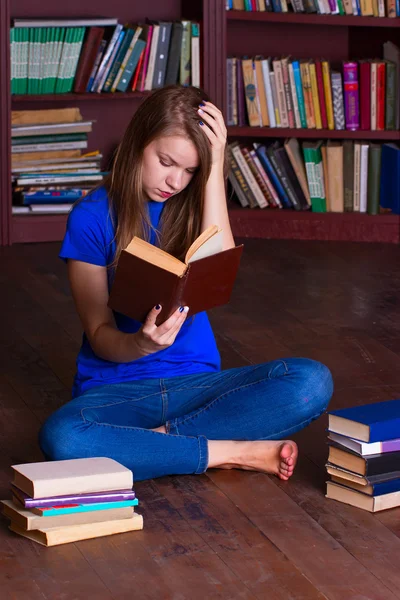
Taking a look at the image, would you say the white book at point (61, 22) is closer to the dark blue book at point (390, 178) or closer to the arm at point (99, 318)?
the dark blue book at point (390, 178)

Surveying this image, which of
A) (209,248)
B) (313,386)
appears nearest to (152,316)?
(209,248)

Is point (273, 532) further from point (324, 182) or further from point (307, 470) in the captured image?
point (324, 182)

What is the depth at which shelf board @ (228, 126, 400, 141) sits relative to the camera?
4.57 metres

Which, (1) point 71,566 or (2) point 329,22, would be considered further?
(2) point 329,22

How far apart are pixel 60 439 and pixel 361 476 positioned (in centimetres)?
59

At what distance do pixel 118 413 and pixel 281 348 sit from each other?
3.55 feet

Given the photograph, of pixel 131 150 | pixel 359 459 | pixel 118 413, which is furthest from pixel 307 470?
pixel 131 150

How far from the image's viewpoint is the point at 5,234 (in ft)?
14.9

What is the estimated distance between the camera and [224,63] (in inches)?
180

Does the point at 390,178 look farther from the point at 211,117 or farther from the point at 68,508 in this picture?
the point at 68,508

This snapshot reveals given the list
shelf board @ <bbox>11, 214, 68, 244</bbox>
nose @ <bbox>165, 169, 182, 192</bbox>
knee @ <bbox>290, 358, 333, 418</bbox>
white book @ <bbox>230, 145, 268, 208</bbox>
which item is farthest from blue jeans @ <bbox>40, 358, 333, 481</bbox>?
white book @ <bbox>230, 145, 268, 208</bbox>

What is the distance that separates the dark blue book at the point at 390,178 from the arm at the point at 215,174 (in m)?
2.32

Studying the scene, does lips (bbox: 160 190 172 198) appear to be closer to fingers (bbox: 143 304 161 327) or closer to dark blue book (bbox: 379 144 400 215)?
fingers (bbox: 143 304 161 327)

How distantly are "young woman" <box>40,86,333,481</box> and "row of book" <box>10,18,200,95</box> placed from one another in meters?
2.30
